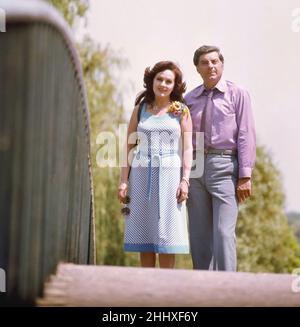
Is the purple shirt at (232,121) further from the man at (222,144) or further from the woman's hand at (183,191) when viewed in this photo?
the woman's hand at (183,191)

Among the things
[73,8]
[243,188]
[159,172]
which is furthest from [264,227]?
[159,172]

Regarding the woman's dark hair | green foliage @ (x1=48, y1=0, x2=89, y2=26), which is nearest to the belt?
the woman's dark hair

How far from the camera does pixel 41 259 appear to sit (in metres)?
2.13

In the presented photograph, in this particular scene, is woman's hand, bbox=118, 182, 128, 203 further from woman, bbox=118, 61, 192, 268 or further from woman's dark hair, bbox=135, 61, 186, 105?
woman's dark hair, bbox=135, 61, 186, 105

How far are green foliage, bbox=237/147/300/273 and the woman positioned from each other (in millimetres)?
9668

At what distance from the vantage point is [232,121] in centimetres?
338

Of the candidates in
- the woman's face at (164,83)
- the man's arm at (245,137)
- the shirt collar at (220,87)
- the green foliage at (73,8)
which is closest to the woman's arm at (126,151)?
the woman's face at (164,83)

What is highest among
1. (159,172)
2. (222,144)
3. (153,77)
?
(153,77)

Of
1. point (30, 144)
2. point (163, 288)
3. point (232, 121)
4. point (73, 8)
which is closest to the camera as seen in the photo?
point (30, 144)

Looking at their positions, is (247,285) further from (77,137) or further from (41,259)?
(77,137)

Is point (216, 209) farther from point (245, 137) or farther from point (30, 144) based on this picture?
point (30, 144)

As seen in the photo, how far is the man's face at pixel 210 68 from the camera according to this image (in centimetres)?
332

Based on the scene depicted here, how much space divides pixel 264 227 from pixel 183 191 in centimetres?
1140

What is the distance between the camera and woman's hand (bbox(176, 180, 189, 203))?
3.32 metres
